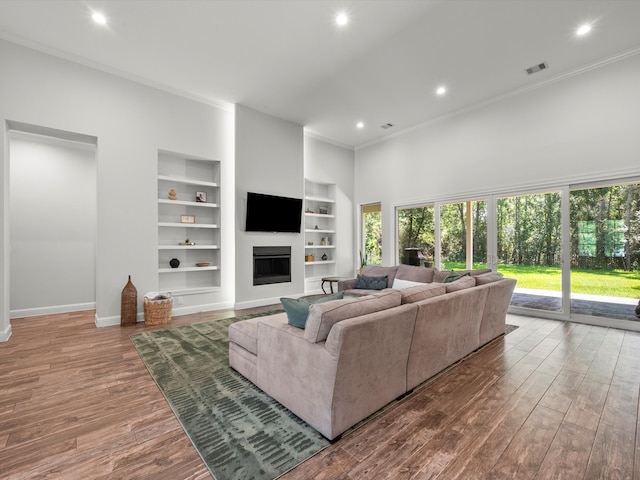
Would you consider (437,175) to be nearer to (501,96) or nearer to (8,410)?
(501,96)

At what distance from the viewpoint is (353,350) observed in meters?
1.75

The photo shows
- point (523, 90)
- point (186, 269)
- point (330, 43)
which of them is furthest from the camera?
point (186, 269)

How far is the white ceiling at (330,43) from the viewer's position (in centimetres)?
319

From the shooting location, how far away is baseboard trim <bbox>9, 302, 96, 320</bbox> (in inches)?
186

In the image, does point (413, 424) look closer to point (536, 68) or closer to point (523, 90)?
point (536, 68)

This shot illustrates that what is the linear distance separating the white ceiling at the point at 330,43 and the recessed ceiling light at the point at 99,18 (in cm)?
5

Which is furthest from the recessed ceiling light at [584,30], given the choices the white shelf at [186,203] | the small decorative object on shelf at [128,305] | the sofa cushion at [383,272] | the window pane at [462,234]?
the small decorative object on shelf at [128,305]

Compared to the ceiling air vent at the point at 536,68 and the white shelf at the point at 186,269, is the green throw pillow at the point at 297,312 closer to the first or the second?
the white shelf at the point at 186,269

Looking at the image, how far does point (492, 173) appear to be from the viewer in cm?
529

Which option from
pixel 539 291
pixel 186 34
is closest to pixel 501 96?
pixel 539 291

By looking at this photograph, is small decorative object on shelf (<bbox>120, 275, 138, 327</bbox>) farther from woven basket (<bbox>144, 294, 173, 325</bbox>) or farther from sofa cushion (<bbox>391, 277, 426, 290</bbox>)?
sofa cushion (<bbox>391, 277, 426, 290</bbox>)

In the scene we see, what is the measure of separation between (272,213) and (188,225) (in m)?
1.58

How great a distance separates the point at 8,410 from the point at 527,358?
15.2 feet

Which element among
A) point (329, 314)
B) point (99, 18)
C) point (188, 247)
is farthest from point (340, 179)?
point (329, 314)
